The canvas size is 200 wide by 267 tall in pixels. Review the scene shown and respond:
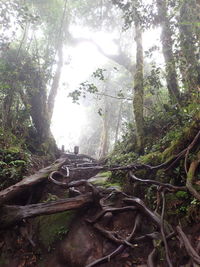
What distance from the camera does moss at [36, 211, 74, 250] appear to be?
4.15m

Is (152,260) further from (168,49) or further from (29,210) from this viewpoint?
(168,49)

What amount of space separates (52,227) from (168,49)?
777 centimetres

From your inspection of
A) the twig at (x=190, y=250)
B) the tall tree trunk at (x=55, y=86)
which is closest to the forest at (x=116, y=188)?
the twig at (x=190, y=250)

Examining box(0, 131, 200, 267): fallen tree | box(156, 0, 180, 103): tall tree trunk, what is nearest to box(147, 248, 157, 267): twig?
box(0, 131, 200, 267): fallen tree

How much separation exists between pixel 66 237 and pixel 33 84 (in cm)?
898

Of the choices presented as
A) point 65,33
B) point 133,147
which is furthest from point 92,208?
point 65,33

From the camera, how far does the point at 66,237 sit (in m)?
4.12

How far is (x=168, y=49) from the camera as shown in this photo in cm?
888

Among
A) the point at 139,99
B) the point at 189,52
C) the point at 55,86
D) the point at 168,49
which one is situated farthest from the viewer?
the point at 55,86

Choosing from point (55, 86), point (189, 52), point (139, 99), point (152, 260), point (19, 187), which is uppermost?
point (55, 86)

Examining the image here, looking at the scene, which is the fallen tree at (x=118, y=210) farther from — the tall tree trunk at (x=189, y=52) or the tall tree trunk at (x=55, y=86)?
the tall tree trunk at (x=55, y=86)

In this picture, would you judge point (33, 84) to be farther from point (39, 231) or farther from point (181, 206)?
point (181, 206)

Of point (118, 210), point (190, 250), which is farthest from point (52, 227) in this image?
point (190, 250)

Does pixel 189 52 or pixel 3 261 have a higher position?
pixel 189 52
